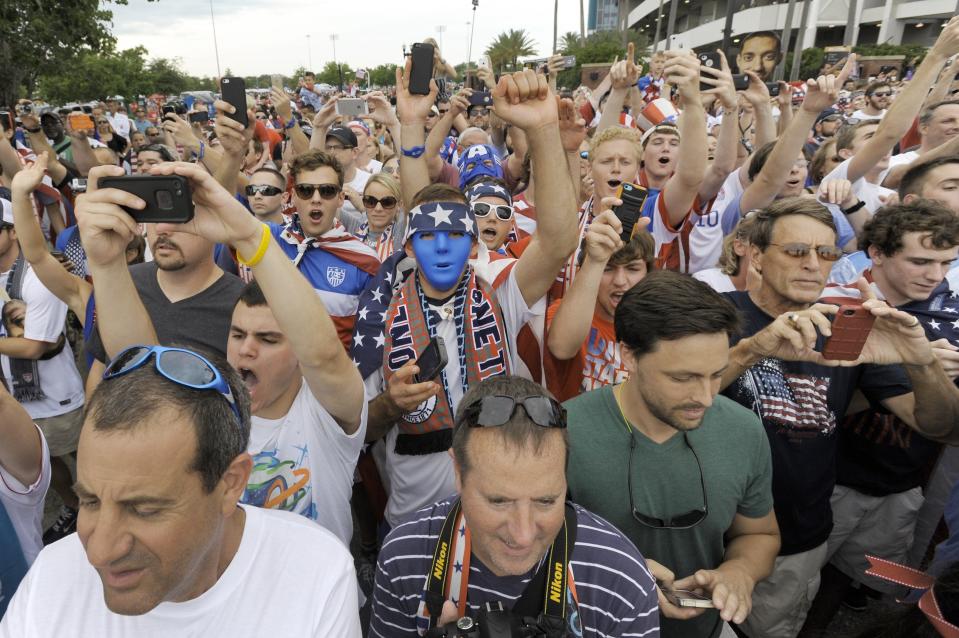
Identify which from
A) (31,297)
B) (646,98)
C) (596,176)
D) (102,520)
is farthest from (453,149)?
(102,520)

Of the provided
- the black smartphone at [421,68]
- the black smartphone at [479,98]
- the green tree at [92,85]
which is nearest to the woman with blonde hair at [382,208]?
the black smartphone at [421,68]

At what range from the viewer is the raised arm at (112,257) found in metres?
1.68

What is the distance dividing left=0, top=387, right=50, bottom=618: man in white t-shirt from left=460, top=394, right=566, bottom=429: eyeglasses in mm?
1453

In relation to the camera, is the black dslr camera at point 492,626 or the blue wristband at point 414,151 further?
the blue wristband at point 414,151

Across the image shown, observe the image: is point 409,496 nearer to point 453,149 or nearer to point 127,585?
point 127,585

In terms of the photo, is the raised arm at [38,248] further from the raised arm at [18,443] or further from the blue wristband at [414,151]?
the blue wristband at [414,151]

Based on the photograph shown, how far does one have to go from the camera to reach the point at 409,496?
105 inches

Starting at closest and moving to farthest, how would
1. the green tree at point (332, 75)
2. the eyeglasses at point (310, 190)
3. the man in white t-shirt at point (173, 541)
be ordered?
the man in white t-shirt at point (173, 541), the eyeglasses at point (310, 190), the green tree at point (332, 75)

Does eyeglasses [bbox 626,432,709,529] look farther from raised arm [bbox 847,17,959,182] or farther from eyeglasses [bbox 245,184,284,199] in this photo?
eyeglasses [bbox 245,184,284,199]

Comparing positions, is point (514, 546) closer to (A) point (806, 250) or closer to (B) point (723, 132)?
(A) point (806, 250)

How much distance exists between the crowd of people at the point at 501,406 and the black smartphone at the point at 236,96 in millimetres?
100

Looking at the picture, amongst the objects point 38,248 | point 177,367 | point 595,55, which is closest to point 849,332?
point 177,367

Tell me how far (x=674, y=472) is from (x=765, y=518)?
44 cm

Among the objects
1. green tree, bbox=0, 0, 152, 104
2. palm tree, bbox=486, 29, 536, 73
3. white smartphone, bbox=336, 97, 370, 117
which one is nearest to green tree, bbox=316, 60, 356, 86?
palm tree, bbox=486, 29, 536, 73
